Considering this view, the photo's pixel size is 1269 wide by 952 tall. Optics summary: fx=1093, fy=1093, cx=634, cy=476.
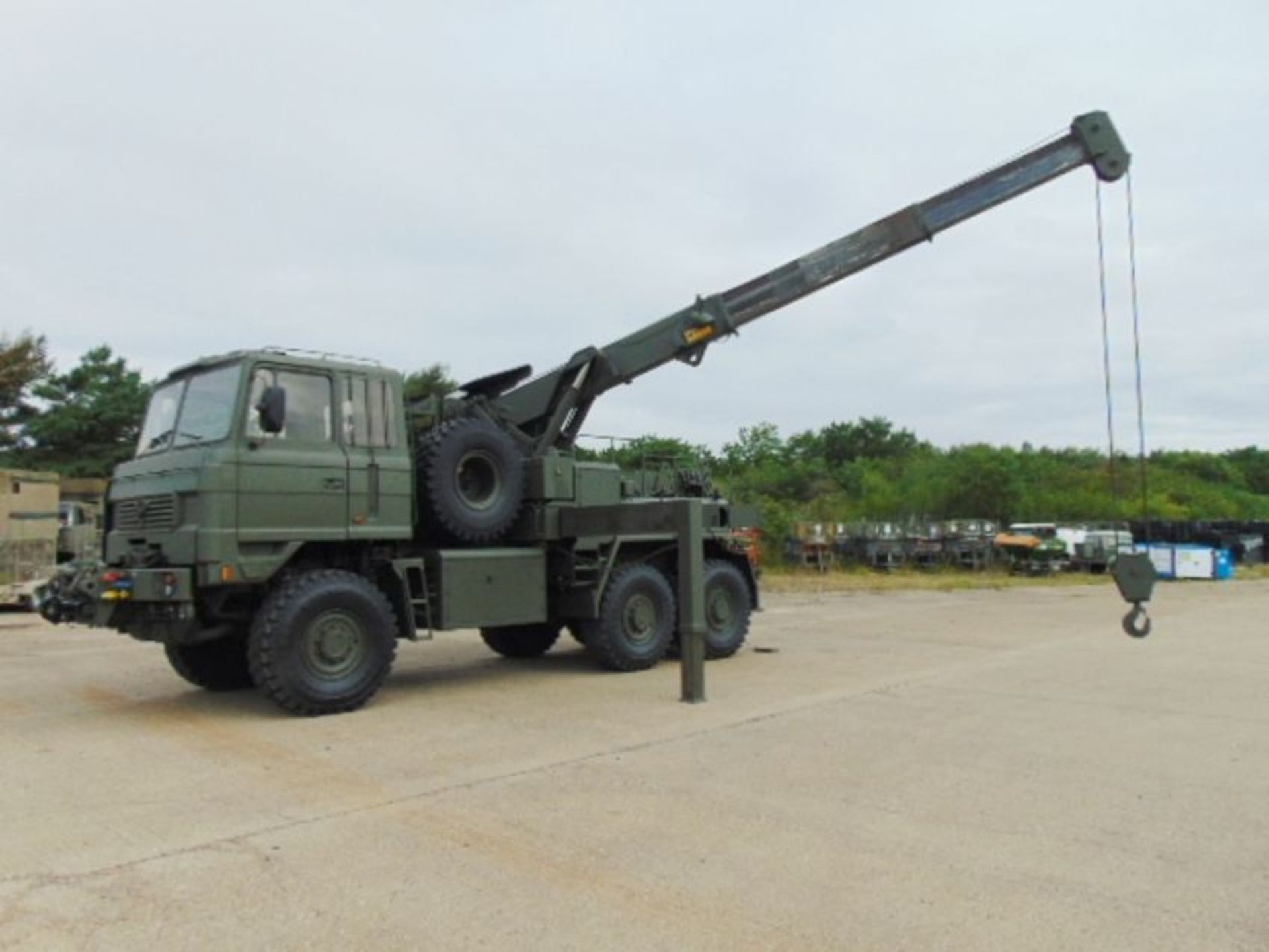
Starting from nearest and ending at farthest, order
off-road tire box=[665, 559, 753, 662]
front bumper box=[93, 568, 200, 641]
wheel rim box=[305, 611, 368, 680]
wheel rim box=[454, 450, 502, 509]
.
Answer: front bumper box=[93, 568, 200, 641]
wheel rim box=[305, 611, 368, 680]
wheel rim box=[454, 450, 502, 509]
off-road tire box=[665, 559, 753, 662]

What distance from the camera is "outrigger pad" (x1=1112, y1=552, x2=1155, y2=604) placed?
24.6ft

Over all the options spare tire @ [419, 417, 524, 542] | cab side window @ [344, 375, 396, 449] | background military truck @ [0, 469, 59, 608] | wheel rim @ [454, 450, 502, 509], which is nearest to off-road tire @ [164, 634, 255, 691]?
spare tire @ [419, 417, 524, 542]

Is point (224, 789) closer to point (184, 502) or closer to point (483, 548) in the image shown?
point (184, 502)

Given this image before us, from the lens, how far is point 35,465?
3722 centimetres

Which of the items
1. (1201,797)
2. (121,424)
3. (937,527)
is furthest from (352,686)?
(121,424)

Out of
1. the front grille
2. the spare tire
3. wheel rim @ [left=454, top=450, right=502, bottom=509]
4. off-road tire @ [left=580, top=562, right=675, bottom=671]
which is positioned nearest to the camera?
the front grille

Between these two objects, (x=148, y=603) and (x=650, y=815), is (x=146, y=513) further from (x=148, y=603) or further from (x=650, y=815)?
(x=650, y=815)

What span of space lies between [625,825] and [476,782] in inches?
52.0

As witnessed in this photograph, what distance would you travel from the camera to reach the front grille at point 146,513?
28.1ft

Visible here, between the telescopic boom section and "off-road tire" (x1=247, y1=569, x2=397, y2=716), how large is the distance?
332 centimetres

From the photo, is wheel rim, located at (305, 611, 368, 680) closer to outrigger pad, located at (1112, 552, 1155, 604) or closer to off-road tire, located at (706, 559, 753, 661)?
off-road tire, located at (706, 559, 753, 661)

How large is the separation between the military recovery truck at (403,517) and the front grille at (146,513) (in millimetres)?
22

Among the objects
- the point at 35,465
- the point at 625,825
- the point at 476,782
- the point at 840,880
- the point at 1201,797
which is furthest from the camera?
the point at 35,465

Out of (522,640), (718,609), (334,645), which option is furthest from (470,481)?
(718,609)
